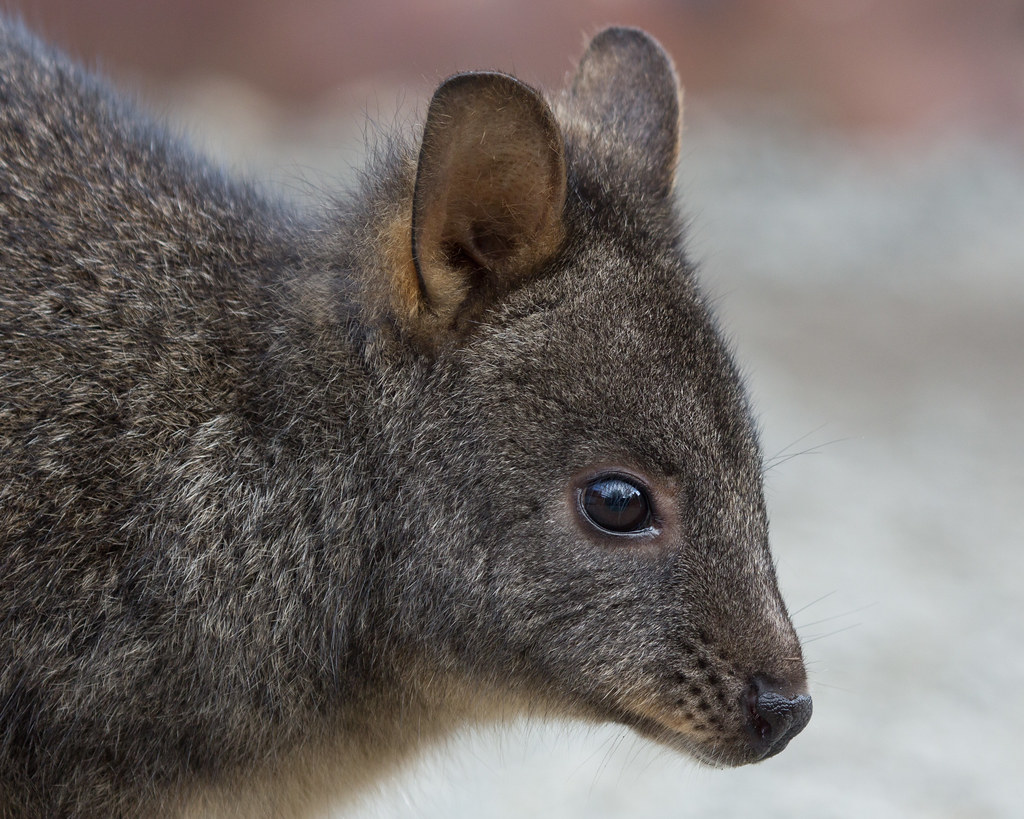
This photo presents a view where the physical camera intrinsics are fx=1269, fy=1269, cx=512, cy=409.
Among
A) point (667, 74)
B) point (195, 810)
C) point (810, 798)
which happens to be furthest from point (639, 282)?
point (810, 798)

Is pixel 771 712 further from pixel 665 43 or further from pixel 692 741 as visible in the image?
pixel 665 43

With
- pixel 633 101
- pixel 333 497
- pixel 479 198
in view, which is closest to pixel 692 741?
pixel 333 497

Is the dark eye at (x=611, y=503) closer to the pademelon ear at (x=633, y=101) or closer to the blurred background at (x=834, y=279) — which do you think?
Result: the pademelon ear at (x=633, y=101)

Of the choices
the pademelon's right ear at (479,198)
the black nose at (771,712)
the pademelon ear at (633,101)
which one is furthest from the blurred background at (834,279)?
the pademelon's right ear at (479,198)

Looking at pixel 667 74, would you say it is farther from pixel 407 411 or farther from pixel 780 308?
pixel 780 308

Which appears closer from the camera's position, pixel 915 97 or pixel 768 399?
pixel 768 399
